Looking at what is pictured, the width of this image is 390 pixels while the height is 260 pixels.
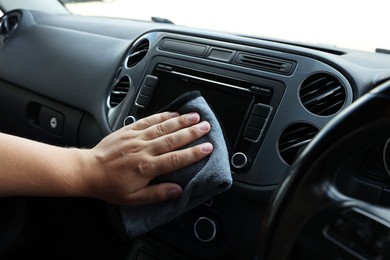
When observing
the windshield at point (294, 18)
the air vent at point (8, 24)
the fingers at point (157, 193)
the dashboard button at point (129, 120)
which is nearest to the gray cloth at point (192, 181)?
the fingers at point (157, 193)

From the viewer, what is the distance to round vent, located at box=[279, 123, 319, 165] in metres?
0.93

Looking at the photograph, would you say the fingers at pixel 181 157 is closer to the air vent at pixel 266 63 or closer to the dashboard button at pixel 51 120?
the air vent at pixel 266 63

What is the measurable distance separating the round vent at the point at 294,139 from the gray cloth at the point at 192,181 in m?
0.13

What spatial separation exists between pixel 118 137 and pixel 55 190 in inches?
6.7

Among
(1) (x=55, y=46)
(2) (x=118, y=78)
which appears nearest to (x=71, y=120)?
(2) (x=118, y=78)

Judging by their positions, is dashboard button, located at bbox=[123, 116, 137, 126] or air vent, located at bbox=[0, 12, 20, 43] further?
air vent, located at bbox=[0, 12, 20, 43]

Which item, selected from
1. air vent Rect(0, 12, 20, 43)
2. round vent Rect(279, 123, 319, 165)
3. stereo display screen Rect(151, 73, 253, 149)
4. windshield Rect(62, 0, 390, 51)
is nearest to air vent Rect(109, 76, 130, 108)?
stereo display screen Rect(151, 73, 253, 149)

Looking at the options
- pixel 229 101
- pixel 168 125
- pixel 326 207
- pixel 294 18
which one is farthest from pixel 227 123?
pixel 294 18

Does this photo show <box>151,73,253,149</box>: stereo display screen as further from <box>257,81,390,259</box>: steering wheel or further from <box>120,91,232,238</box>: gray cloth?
<box>257,81,390,259</box>: steering wheel

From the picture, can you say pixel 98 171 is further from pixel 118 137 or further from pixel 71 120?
pixel 71 120

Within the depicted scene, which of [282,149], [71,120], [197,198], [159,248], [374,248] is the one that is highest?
[374,248]

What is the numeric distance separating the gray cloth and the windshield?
0.49 meters

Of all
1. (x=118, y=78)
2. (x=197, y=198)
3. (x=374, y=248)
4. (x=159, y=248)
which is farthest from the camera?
(x=118, y=78)

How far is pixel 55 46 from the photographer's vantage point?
5.31ft
